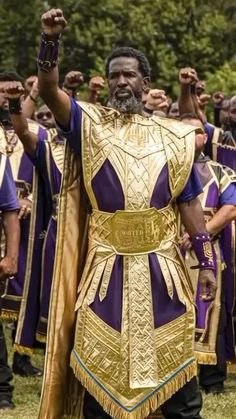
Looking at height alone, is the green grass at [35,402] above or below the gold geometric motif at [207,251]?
below

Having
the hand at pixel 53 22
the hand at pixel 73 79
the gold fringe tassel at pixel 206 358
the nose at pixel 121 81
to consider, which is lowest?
the gold fringe tassel at pixel 206 358

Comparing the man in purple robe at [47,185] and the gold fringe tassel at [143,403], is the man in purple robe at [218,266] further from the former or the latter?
the gold fringe tassel at [143,403]

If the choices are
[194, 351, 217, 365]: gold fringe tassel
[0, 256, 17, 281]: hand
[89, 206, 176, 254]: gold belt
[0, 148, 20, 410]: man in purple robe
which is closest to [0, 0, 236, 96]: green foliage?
[194, 351, 217, 365]: gold fringe tassel

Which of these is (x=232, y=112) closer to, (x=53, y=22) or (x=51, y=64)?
(x=51, y=64)

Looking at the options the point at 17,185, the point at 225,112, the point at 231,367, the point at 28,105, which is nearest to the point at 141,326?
the point at 231,367

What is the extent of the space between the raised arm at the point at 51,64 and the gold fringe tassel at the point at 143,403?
1260mm

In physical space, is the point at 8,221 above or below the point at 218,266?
above

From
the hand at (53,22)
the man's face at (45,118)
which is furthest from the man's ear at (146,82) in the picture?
the man's face at (45,118)

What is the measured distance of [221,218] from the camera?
26.7ft

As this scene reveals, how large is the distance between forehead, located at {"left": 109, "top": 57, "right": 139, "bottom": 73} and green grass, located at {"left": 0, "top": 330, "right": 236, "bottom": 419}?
2.53 metres

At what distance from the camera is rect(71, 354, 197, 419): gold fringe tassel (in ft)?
19.2

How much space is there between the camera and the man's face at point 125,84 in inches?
237

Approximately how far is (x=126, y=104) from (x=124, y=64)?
0.72 feet

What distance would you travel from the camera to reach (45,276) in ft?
27.4
